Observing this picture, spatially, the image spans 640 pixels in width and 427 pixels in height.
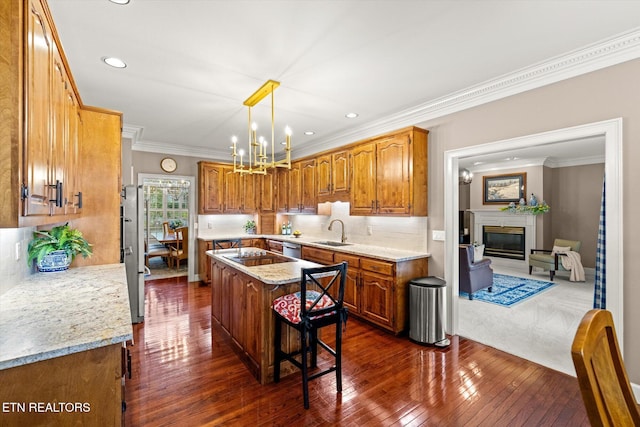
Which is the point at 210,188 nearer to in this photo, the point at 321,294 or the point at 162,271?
the point at 162,271

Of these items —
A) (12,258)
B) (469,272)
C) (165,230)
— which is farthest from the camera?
(165,230)

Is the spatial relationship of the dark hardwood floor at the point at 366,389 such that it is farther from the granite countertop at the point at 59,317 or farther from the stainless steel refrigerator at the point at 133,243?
the granite countertop at the point at 59,317

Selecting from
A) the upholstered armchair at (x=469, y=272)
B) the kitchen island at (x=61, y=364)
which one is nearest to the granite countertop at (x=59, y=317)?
the kitchen island at (x=61, y=364)

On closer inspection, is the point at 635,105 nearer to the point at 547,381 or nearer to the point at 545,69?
the point at 545,69

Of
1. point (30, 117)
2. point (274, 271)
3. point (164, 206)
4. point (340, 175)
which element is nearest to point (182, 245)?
point (164, 206)

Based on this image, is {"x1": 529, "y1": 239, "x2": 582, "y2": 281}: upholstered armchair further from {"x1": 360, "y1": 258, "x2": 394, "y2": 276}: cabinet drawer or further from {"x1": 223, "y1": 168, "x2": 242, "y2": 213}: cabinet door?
{"x1": 223, "y1": 168, "x2": 242, "y2": 213}: cabinet door

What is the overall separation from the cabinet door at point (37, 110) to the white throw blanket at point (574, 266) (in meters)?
8.00

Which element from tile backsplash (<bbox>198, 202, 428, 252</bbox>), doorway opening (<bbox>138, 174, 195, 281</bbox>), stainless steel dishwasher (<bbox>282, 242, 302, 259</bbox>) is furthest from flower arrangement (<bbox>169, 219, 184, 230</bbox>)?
stainless steel dishwasher (<bbox>282, 242, 302, 259</bbox>)

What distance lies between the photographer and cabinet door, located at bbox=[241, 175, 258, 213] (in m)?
6.52

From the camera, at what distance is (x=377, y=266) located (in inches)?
141

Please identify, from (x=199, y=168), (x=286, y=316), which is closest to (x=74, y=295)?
(x=286, y=316)

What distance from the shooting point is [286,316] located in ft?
7.70

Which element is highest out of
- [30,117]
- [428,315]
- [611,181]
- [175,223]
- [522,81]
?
[522,81]

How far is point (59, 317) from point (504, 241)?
8946mm
